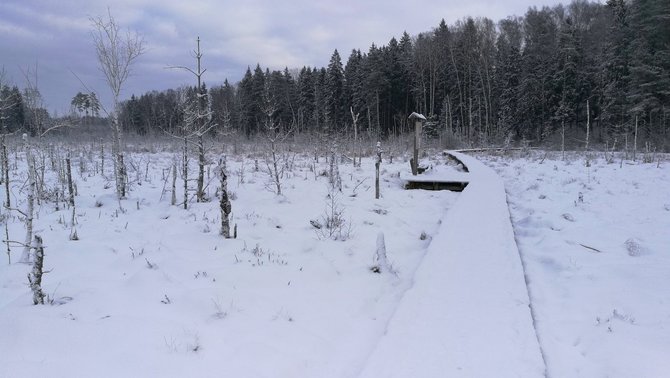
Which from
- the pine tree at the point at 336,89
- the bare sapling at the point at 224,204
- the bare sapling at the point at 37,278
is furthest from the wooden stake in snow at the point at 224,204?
the pine tree at the point at 336,89

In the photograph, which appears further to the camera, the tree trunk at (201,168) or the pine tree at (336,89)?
the pine tree at (336,89)

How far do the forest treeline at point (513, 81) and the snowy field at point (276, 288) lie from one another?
63.2 ft

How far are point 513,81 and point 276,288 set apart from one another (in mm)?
37886

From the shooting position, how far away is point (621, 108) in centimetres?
2838

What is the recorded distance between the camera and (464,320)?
315 cm

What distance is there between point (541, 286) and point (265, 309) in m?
2.85

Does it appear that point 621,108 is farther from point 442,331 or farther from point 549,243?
point 442,331

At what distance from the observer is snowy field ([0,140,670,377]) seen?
2.76 meters

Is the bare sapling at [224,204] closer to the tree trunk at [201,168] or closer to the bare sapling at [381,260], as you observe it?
the tree trunk at [201,168]

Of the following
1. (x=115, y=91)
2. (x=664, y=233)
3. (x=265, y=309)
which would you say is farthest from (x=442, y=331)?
(x=115, y=91)

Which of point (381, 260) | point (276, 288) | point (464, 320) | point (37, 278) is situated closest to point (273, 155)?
point (381, 260)

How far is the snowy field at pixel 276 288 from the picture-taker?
276 centimetres

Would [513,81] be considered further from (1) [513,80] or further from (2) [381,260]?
(2) [381,260]

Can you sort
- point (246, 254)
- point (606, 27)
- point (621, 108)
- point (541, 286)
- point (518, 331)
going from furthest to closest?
point (606, 27), point (621, 108), point (246, 254), point (541, 286), point (518, 331)
